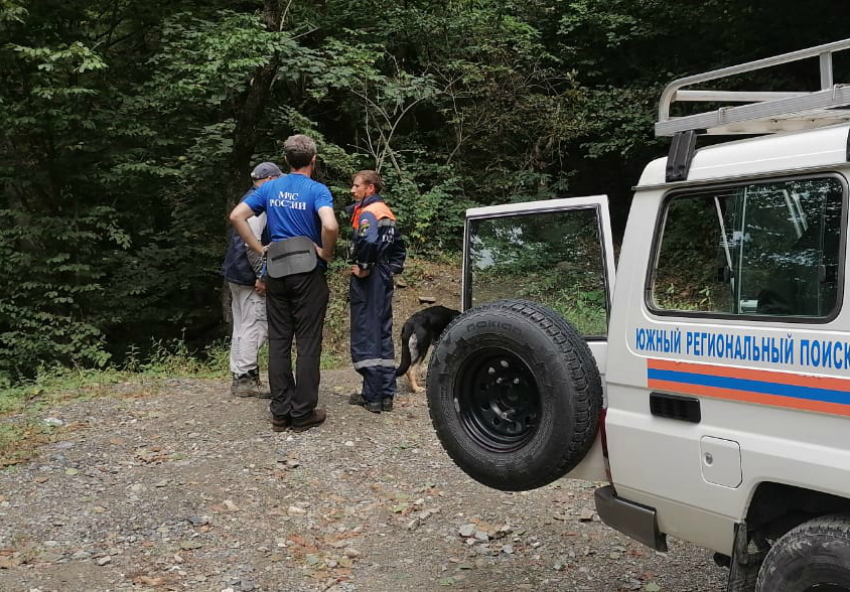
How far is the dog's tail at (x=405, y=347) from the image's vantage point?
289 inches

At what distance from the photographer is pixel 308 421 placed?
6422 mm

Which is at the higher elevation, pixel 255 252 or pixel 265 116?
pixel 265 116

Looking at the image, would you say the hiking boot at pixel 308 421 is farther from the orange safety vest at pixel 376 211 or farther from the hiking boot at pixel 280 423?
the orange safety vest at pixel 376 211

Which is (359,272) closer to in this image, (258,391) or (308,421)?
(308,421)

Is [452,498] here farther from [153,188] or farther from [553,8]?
[553,8]

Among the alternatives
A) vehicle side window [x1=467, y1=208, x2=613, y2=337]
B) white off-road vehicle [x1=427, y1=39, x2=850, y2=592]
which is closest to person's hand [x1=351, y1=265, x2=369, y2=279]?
vehicle side window [x1=467, y1=208, x2=613, y2=337]

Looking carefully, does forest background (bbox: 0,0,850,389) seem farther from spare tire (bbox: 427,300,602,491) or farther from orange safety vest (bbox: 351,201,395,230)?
spare tire (bbox: 427,300,602,491)

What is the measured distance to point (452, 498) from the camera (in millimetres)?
5340

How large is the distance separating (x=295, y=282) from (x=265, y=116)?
27.8ft

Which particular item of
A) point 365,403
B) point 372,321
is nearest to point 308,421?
point 365,403

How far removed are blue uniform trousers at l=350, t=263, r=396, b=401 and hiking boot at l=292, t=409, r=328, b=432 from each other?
57 cm

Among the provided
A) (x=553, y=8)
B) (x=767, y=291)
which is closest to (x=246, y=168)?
(x=553, y=8)

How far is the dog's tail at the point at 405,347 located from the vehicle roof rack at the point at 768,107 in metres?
4.14

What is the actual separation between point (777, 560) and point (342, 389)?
5.68m
